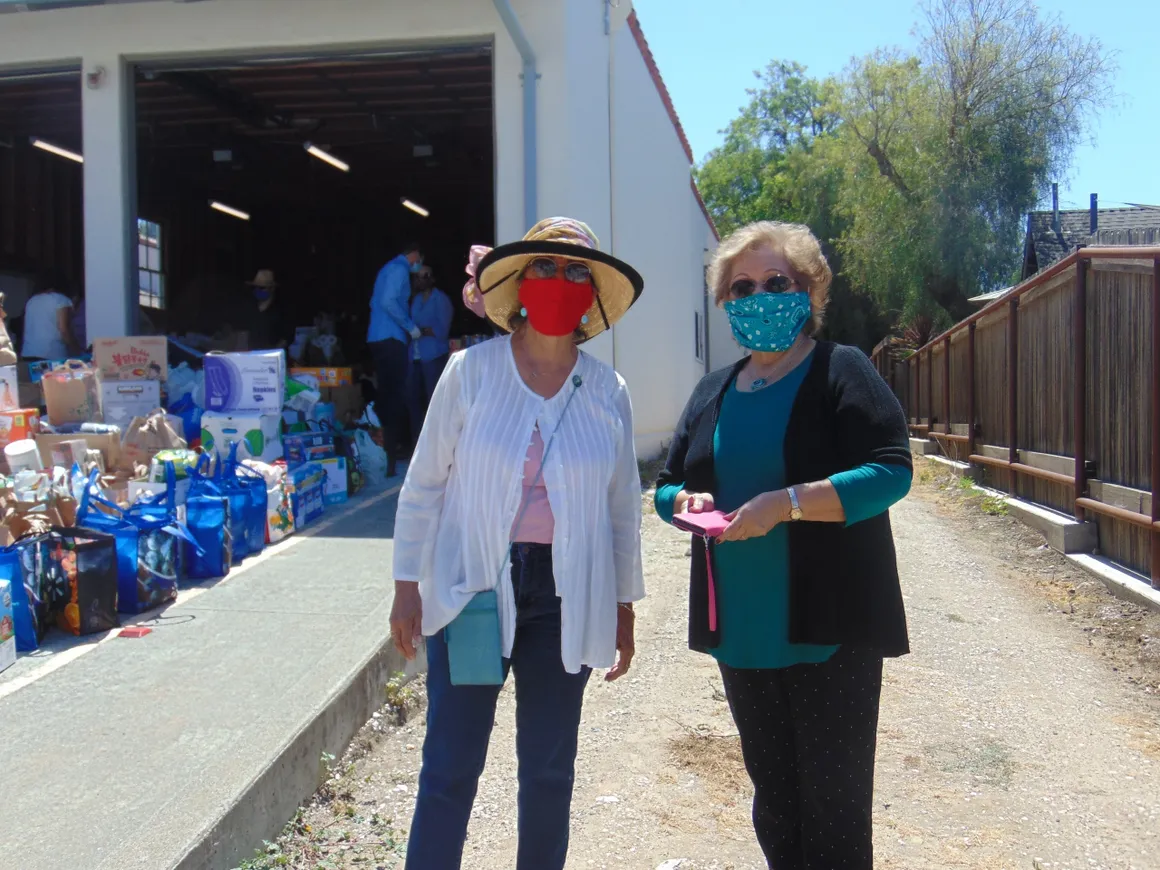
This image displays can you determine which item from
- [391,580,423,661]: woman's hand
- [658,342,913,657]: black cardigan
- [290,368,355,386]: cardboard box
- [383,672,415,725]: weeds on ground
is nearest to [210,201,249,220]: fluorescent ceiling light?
[290,368,355,386]: cardboard box

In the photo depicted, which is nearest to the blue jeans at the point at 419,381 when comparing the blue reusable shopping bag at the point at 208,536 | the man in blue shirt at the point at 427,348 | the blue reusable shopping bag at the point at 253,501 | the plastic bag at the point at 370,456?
the man in blue shirt at the point at 427,348

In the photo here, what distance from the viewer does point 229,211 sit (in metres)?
19.1

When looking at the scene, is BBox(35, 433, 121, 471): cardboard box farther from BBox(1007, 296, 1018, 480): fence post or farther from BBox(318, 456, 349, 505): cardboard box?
BBox(1007, 296, 1018, 480): fence post

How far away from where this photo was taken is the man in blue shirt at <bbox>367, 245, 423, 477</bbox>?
31.7 ft

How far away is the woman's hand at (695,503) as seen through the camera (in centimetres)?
246

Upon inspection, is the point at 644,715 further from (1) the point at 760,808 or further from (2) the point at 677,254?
(2) the point at 677,254

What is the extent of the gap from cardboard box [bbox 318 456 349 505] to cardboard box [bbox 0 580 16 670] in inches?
148

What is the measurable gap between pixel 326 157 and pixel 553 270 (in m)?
14.3

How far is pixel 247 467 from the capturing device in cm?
642

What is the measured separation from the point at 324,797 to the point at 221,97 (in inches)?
434

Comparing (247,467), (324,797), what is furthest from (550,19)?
(324,797)

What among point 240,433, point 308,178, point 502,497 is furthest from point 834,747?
point 308,178

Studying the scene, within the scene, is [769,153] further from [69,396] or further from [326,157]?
[69,396]

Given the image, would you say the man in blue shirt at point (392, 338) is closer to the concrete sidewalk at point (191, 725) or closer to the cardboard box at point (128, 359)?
the cardboard box at point (128, 359)
